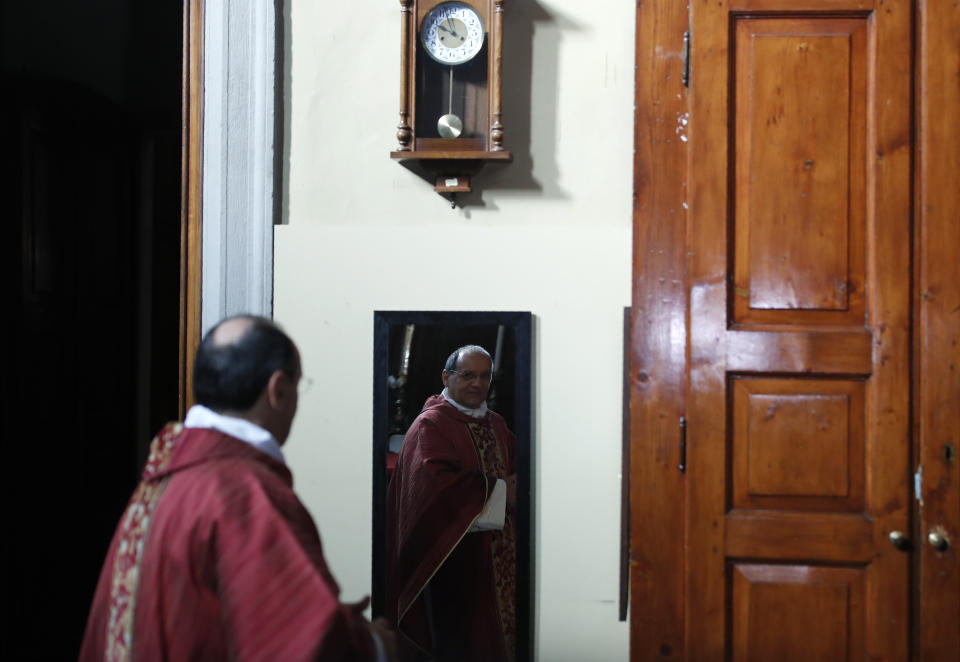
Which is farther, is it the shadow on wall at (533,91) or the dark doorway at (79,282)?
the dark doorway at (79,282)

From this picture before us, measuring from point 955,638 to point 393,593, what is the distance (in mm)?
1308

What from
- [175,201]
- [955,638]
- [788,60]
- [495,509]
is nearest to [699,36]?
[788,60]

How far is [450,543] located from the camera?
205cm

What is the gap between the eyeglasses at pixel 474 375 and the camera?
6.69 feet

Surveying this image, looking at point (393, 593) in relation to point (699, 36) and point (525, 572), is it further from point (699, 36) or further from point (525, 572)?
point (699, 36)

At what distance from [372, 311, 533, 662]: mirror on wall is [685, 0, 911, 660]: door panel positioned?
402 mm

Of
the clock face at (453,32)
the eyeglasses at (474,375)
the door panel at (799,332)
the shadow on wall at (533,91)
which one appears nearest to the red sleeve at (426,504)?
the eyeglasses at (474,375)

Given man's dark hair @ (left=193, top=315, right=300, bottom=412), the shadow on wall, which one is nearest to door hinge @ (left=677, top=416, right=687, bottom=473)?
the shadow on wall

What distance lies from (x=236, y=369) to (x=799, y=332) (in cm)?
126

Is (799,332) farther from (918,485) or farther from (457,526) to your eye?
(457,526)

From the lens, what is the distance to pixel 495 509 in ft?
6.70

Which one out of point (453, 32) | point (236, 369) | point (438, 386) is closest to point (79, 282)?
point (438, 386)

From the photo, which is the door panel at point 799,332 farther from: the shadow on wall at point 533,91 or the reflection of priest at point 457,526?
the reflection of priest at point 457,526

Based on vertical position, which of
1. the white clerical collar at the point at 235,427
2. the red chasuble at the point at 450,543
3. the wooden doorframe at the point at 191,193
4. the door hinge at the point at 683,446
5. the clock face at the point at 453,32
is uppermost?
the clock face at the point at 453,32
